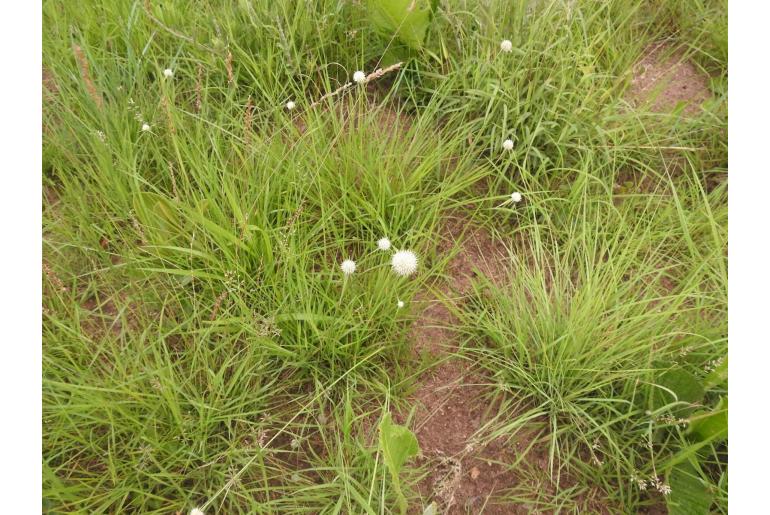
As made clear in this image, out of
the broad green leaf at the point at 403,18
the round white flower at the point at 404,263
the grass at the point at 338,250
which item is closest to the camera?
the grass at the point at 338,250

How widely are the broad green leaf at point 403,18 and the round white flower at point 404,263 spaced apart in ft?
2.54

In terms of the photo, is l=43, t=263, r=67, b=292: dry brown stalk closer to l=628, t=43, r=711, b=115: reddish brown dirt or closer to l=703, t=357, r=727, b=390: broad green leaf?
l=703, t=357, r=727, b=390: broad green leaf

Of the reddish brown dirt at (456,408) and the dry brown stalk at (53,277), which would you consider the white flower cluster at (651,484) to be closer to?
the reddish brown dirt at (456,408)

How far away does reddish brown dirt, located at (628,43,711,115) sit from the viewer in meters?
2.03

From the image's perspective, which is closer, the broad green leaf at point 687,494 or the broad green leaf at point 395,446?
the broad green leaf at point 395,446

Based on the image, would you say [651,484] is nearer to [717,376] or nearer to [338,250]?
[717,376]

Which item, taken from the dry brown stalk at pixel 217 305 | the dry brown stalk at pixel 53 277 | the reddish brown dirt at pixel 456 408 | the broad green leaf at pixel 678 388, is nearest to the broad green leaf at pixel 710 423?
the broad green leaf at pixel 678 388

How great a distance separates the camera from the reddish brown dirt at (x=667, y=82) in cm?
203

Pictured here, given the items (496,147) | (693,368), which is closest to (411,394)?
(693,368)

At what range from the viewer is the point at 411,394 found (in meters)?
1.40

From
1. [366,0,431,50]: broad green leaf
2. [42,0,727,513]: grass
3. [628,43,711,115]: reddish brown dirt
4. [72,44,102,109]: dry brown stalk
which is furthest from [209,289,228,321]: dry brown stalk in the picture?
[628,43,711,115]: reddish brown dirt

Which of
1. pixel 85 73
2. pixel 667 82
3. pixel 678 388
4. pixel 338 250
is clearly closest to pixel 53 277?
pixel 85 73

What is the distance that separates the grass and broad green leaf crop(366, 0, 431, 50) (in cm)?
8

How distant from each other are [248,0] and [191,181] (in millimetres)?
700
